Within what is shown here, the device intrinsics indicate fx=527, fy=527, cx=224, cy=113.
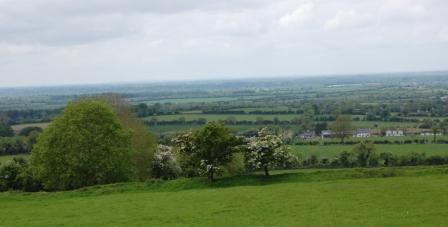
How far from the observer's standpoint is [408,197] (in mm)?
32906

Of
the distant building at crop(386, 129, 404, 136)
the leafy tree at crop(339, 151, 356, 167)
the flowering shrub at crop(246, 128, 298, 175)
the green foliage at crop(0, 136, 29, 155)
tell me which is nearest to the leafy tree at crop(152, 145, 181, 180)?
the flowering shrub at crop(246, 128, 298, 175)

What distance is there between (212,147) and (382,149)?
56268 millimetres

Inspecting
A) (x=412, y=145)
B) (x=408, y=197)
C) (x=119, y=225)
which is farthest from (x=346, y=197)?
(x=412, y=145)

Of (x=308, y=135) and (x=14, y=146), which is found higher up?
(x=14, y=146)

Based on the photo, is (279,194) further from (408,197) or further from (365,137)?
(365,137)

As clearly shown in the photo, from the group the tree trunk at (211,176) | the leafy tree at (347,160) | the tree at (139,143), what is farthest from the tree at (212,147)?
the leafy tree at (347,160)

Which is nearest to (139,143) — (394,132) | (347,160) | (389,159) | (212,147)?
(212,147)

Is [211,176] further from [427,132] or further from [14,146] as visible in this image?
[427,132]

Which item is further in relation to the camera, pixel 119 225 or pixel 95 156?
pixel 95 156

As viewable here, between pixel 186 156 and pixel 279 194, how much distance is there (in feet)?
46.8

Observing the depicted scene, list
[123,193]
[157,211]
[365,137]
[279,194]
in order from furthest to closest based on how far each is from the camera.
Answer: [365,137] → [123,193] → [279,194] → [157,211]

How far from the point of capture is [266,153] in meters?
46.0

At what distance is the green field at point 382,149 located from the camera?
88500mm

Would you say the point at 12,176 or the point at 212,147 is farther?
the point at 12,176
